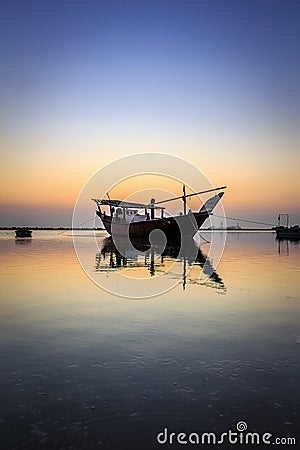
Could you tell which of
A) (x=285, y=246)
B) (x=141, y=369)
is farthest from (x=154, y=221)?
(x=141, y=369)

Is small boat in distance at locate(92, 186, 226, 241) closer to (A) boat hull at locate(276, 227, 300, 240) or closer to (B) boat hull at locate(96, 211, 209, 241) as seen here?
(B) boat hull at locate(96, 211, 209, 241)

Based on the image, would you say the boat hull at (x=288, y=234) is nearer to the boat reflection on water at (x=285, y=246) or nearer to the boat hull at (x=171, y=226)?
the boat reflection on water at (x=285, y=246)

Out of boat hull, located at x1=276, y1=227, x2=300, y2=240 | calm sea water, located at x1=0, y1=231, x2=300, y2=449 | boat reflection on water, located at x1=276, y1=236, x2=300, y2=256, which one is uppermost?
boat hull, located at x1=276, y1=227, x2=300, y2=240

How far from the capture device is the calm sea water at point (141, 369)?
4730mm

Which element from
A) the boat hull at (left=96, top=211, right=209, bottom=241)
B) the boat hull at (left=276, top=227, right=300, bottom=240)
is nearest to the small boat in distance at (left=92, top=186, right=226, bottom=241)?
the boat hull at (left=96, top=211, right=209, bottom=241)

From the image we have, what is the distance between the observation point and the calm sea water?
473 centimetres

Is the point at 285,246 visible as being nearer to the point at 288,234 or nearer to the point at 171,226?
the point at 171,226

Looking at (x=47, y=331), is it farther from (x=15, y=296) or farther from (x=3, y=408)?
(x=15, y=296)

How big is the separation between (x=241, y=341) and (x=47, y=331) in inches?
195

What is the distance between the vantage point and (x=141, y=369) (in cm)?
666

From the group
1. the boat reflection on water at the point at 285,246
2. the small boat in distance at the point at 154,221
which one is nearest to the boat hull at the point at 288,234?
the boat reflection on water at the point at 285,246

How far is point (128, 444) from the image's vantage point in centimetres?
433

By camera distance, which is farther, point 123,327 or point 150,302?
point 150,302

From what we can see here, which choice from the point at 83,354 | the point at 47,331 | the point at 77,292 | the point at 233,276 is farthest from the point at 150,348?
the point at 233,276
